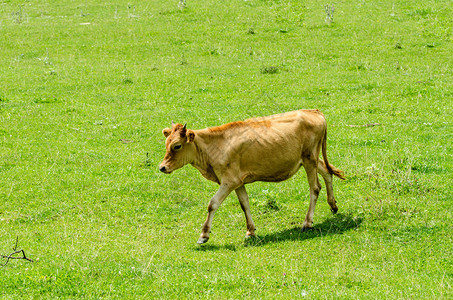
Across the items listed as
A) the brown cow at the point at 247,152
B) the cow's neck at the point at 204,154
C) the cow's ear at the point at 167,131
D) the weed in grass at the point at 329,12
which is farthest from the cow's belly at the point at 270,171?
the weed in grass at the point at 329,12

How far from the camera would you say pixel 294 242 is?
430 inches

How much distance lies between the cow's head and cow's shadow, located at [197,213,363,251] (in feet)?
5.13

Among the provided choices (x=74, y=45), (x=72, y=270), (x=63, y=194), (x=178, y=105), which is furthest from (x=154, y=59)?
(x=72, y=270)

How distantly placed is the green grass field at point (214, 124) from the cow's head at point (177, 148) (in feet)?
4.80

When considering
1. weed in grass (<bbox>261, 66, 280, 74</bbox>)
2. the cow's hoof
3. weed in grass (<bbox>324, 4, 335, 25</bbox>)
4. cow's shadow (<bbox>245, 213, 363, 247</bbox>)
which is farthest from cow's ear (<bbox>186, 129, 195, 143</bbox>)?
weed in grass (<bbox>324, 4, 335, 25</bbox>)

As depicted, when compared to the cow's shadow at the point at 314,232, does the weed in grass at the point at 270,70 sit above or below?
below

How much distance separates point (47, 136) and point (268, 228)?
31.1 ft

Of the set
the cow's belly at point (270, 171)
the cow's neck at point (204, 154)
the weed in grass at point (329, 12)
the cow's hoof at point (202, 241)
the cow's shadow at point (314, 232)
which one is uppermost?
the cow's neck at point (204, 154)

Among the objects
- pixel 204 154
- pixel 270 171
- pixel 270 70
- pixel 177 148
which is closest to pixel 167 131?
pixel 177 148

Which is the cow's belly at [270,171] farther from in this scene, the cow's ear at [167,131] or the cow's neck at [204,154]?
the cow's ear at [167,131]

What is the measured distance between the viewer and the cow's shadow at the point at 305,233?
10953mm

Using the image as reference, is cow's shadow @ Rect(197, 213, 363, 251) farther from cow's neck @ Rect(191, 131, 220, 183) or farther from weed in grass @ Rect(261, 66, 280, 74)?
weed in grass @ Rect(261, 66, 280, 74)

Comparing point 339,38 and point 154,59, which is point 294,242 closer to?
point 154,59

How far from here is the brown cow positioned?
11062 millimetres
